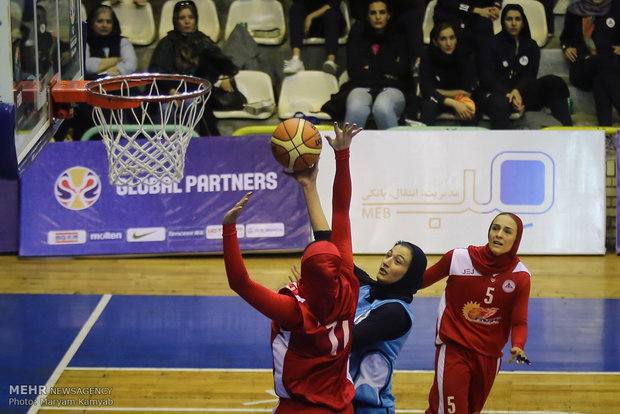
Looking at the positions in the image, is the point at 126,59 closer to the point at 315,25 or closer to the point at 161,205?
the point at 161,205

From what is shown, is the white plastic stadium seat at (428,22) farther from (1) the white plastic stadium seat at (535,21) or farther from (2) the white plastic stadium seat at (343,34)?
(2) the white plastic stadium seat at (343,34)

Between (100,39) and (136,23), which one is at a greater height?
(136,23)

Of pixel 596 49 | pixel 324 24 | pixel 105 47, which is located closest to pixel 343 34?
pixel 324 24

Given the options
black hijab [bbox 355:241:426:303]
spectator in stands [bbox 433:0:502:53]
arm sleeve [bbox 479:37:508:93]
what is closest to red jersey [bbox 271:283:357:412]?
black hijab [bbox 355:241:426:303]

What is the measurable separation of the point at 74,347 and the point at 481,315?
4007 millimetres

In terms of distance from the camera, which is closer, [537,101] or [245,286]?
[245,286]

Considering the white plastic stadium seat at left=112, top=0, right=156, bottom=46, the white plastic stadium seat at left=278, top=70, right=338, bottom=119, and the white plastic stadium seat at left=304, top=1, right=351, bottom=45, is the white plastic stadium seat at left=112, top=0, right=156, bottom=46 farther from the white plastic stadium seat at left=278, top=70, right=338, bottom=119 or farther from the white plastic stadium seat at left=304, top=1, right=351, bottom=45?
the white plastic stadium seat at left=304, top=1, right=351, bottom=45

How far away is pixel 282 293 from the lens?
14.4 feet

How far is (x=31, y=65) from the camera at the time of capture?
5699mm

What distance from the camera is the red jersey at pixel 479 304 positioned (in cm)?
593

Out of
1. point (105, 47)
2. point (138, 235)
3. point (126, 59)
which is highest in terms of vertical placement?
point (105, 47)

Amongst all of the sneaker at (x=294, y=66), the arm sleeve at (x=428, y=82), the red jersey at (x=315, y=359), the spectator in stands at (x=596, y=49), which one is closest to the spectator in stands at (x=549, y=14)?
the spectator in stands at (x=596, y=49)

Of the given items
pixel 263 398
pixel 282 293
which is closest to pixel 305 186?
pixel 282 293

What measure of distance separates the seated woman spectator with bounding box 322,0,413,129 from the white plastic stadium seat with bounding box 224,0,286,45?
1393 millimetres
